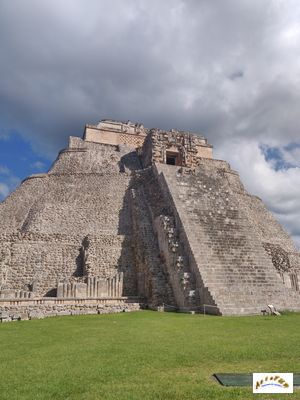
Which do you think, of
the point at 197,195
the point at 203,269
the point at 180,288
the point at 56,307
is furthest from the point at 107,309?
the point at 197,195

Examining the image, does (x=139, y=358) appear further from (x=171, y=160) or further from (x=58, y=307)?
(x=171, y=160)

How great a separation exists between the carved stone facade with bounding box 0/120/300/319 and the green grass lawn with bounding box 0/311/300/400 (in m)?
4.29

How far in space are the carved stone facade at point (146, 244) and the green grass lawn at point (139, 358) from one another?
14.1 ft

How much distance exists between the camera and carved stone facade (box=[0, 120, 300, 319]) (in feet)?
46.5

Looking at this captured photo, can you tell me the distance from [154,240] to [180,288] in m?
3.86

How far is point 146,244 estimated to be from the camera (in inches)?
693

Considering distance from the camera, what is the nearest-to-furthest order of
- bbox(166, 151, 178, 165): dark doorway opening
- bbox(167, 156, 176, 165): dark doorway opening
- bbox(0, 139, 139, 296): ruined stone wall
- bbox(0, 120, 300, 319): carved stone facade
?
bbox(0, 120, 300, 319): carved stone facade → bbox(0, 139, 139, 296): ruined stone wall → bbox(166, 151, 178, 165): dark doorway opening → bbox(167, 156, 176, 165): dark doorway opening

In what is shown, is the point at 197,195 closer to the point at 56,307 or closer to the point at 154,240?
the point at 154,240

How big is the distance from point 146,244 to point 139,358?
11.7 meters

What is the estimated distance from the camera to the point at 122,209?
→ 2206cm

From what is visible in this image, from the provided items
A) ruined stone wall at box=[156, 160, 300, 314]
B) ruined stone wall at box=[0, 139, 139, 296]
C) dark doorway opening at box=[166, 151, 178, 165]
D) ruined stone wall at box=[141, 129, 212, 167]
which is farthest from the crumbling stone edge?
dark doorway opening at box=[166, 151, 178, 165]

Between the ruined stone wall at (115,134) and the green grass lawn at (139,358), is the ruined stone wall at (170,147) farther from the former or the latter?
the green grass lawn at (139,358)

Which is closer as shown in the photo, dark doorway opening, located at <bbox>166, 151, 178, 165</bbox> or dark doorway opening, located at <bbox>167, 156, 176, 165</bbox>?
dark doorway opening, located at <bbox>166, 151, 178, 165</bbox>

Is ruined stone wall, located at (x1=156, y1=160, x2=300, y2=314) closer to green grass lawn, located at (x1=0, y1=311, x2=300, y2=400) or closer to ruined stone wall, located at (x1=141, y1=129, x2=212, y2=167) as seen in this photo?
green grass lawn, located at (x1=0, y1=311, x2=300, y2=400)
